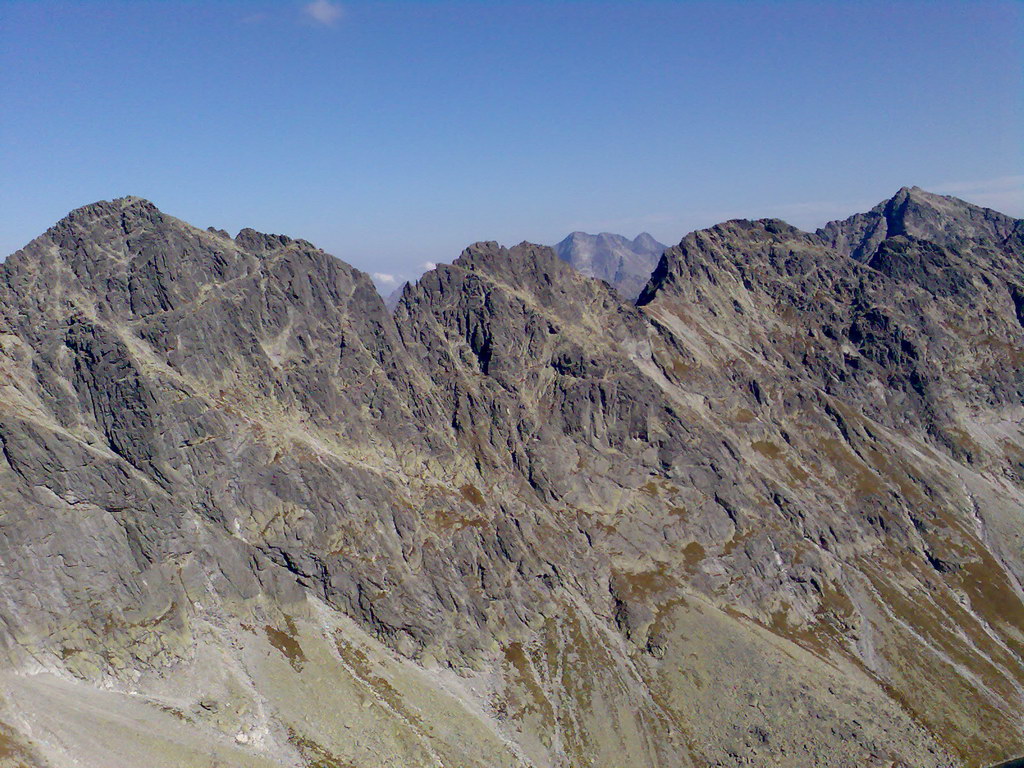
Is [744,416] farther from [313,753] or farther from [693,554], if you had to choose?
[313,753]

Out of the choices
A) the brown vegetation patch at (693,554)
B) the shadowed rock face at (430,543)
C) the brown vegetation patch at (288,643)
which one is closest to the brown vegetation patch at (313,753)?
the shadowed rock face at (430,543)

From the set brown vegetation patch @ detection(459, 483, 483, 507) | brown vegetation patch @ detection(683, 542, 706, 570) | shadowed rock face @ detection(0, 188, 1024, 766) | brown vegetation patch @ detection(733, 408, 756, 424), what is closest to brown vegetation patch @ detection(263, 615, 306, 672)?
shadowed rock face @ detection(0, 188, 1024, 766)

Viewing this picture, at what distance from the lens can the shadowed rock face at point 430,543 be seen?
99375 millimetres

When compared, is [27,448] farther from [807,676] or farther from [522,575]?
[807,676]

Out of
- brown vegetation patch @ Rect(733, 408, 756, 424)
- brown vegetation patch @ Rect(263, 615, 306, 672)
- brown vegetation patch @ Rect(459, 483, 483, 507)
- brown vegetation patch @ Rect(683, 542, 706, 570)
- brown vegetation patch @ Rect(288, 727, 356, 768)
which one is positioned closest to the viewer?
brown vegetation patch @ Rect(288, 727, 356, 768)

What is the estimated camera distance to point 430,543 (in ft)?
447

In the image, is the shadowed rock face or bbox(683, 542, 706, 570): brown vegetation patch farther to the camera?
bbox(683, 542, 706, 570): brown vegetation patch

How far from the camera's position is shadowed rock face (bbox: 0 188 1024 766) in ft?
326

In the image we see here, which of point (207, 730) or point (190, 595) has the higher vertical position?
point (190, 595)

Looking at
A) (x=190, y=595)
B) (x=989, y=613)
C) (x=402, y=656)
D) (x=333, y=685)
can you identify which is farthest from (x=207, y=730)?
(x=989, y=613)

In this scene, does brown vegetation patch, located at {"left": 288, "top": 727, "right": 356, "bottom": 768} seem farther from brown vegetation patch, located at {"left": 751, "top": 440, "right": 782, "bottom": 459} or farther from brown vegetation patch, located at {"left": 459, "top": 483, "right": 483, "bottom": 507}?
brown vegetation patch, located at {"left": 751, "top": 440, "right": 782, "bottom": 459}

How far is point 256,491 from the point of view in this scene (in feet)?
416

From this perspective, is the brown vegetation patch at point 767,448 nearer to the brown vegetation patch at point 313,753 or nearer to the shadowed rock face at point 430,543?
the shadowed rock face at point 430,543

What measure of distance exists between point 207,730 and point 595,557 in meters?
88.5
